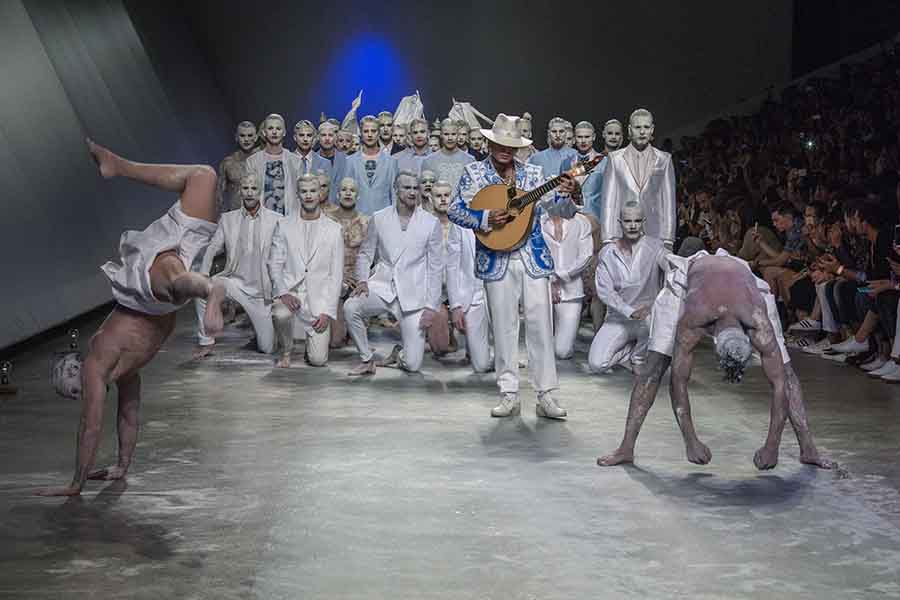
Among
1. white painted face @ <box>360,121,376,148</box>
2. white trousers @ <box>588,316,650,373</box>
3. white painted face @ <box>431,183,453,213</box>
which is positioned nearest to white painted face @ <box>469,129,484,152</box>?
white painted face @ <box>360,121,376,148</box>

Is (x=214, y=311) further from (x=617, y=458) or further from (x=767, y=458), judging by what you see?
(x=767, y=458)

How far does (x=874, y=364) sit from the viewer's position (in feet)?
31.6

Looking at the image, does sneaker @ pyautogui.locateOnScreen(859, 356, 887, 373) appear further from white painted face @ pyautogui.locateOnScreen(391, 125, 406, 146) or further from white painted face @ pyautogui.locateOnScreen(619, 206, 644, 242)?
white painted face @ pyautogui.locateOnScreen(391, 125, 406, 146)

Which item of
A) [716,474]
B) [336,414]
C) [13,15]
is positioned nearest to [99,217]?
[13,15]

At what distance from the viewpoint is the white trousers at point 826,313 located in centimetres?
1052

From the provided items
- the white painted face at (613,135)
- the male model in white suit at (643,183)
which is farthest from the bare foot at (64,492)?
the white painted face at (613,135)

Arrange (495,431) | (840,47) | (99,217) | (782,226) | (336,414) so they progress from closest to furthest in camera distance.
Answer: (495,431)
(336,414)
(782,226)
(99,217)
(840,47)

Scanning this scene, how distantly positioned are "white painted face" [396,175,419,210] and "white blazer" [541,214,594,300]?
99cm

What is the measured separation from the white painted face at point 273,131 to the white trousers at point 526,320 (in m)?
4.99

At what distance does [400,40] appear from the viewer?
2436 cm

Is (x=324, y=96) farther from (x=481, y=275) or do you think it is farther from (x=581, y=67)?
(x=481, y=275)

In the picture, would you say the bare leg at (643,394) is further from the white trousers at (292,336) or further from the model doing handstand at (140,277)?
the white trousers at (292,336)

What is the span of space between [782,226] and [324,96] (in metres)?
13.8

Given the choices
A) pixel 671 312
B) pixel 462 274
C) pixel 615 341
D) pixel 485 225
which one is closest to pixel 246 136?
pixel 462 274
